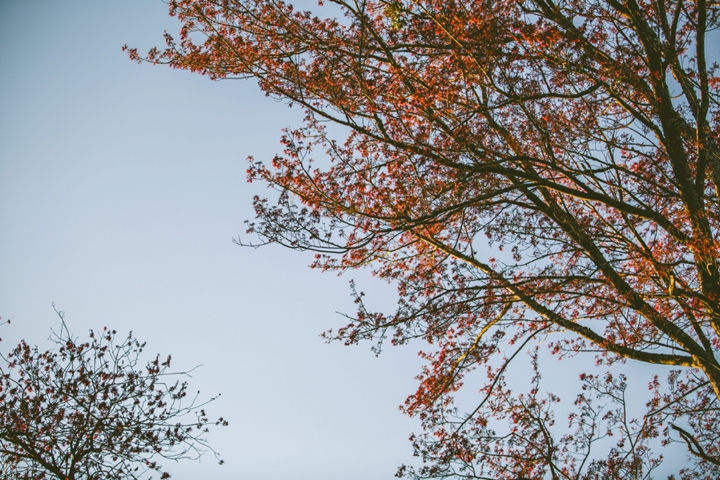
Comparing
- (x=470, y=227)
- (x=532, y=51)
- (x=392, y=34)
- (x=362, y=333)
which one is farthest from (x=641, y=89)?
(x=362, y=333)

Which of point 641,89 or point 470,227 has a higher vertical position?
point 641,89

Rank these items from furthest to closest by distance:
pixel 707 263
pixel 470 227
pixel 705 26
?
pixel 470 227
pixel 705 26
pixel 707 263

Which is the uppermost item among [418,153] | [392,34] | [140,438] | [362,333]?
[392,34]

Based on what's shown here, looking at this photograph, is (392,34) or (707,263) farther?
(392,34)

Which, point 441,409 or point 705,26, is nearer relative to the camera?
point 705,26

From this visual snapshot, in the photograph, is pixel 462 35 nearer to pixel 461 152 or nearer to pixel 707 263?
pixel 461 152

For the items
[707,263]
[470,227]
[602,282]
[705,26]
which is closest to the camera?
[707,263]

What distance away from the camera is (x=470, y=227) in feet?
22.6

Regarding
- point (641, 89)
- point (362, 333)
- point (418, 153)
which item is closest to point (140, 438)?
point (362, 333)

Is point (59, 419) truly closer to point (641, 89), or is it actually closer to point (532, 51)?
point (532, 51)

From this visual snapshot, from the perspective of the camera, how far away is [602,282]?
599cm

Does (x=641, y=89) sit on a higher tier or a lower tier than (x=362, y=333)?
higher

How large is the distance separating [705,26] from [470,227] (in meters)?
3.82

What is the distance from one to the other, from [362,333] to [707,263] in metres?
4.25
